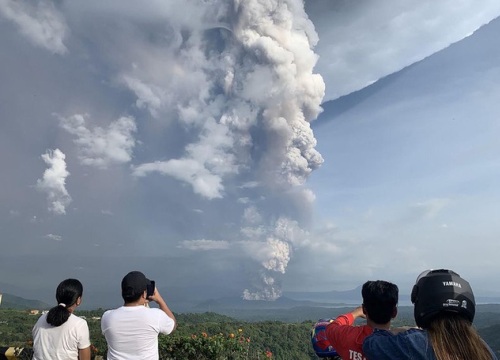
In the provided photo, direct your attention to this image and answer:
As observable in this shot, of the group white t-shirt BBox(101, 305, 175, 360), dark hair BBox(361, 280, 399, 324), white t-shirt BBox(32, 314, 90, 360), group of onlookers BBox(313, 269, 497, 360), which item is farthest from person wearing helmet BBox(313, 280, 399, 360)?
white t-shirt BBox(32, 314, 90, 360)

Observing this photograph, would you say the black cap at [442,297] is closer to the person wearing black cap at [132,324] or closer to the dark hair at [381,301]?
the dark hair at [381,301]

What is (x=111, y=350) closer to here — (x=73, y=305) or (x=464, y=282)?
(x=73, y=305)

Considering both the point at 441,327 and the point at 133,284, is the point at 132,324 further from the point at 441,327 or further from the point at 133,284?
the point at 441,327

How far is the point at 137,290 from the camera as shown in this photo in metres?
3.27

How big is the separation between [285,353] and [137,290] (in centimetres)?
7360

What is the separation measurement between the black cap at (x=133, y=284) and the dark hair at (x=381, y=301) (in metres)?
1.86

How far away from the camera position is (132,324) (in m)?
3.27

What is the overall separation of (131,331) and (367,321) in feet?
6.44

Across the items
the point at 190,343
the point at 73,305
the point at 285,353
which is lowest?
the point at 285,353

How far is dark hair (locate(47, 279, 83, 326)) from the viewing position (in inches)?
132

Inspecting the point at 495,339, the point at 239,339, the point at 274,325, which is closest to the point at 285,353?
the point at 274,325

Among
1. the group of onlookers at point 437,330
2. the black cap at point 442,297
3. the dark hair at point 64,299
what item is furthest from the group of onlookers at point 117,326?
the black cap at point 442,297

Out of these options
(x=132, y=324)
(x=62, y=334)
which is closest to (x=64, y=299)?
(x=62, y=334)

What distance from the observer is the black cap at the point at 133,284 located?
128 inches
